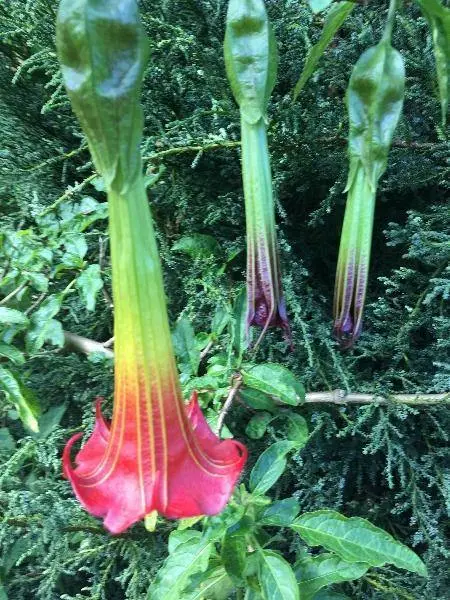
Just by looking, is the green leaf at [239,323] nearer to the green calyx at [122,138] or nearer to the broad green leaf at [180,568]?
the broad green leaf at [180,568]

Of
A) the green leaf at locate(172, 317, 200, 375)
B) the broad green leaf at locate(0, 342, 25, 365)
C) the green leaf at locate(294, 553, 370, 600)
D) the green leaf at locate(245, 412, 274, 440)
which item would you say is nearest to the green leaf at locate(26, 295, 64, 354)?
the broad green leaf at locate(0, 342, 25, 365)

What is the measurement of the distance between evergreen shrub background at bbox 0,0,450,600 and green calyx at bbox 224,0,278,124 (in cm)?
31

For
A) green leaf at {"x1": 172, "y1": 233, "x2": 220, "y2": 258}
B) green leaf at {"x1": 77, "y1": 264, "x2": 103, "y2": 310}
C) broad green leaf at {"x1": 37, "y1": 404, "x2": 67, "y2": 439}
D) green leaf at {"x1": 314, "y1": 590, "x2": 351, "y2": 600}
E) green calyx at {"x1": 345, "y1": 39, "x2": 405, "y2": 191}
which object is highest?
green calyx at {"x1": 345, "y1": 39, "x2": 405, "y2": 191}

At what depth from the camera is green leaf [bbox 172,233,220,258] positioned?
33.0 inches

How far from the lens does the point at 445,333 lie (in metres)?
0.79

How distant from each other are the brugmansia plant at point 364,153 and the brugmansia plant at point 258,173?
0.17ft

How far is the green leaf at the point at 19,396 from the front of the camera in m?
0.72

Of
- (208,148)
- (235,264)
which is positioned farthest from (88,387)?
(208,148)

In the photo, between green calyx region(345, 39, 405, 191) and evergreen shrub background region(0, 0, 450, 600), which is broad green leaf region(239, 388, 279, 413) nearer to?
evergreen shrub background region(0, 0, 450, 600)

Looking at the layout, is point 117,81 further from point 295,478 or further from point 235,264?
point 295,478

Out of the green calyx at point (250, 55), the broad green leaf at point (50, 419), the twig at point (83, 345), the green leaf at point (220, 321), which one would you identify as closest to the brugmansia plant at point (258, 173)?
the green calyx at point (250, 55)

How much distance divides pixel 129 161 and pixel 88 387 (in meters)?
0.68

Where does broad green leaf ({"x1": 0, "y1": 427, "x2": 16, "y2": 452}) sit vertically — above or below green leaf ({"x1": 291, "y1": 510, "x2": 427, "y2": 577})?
above

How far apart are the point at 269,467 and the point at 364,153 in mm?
348
